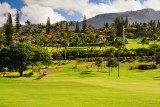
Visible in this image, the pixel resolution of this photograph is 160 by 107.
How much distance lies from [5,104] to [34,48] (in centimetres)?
8412

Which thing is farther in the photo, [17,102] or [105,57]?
[105,57]

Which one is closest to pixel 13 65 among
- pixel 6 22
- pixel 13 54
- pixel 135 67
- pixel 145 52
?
pixel 13 54

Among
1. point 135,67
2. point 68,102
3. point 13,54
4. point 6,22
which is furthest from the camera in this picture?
point 6,22

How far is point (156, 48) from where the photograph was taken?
167 m

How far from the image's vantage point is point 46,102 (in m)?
33.2

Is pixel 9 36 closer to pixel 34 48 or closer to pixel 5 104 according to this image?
pixel 34 48

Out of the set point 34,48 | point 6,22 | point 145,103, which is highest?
point 6,22

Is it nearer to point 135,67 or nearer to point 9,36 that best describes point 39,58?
point 135,67

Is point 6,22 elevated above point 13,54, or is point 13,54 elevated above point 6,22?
point 6,22

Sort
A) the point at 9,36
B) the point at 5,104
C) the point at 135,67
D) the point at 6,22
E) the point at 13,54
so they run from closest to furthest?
1. the point at 5,104
2. the point at 13,54
3. the point at 135,67
4. the point at 9,36
5. the point at 6,22

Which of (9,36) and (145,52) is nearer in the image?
(145,52)

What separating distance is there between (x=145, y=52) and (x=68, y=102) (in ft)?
444

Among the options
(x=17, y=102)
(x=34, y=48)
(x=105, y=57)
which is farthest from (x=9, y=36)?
(x=17, y=102)

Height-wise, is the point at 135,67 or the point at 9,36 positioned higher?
the point at 9,36
